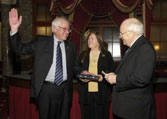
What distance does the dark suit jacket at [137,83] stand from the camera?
5.80 ft

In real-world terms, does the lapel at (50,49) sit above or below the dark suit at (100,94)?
above

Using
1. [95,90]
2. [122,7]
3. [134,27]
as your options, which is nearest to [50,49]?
[95,90]

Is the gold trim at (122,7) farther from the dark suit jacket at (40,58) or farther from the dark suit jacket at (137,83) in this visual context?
the dark suit jacket at (137,83)

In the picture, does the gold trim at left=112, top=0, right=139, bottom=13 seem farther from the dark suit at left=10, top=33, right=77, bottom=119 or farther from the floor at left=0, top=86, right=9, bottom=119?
the floor at left=0, top=86, right=9, bottom=119

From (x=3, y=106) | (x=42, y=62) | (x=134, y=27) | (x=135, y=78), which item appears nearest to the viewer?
(x=135, y=78)

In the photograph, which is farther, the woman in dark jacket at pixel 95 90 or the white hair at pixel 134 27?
the woman in dark jacket at pixel 95 90

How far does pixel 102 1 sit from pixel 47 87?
3703 millimetres

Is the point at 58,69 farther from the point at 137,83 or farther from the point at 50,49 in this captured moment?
the point at 137,83

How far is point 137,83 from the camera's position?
1779mm

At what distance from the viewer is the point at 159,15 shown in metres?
6.22

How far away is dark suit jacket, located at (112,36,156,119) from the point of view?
1.77m

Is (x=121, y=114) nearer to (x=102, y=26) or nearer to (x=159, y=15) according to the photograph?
(x=102, y=26)

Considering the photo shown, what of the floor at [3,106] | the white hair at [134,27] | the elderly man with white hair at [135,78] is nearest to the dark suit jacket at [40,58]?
the elderly man with white hair at [135,78]

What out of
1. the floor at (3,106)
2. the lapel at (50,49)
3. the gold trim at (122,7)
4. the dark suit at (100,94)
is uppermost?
the gold trim at (122,7)
